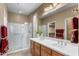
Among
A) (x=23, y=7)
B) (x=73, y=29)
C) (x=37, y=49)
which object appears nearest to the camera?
(x=73, y=29)

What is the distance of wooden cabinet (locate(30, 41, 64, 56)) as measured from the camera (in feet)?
5.46

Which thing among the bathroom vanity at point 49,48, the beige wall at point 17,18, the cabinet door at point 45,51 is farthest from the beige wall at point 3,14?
the cabinet door at point 45,51

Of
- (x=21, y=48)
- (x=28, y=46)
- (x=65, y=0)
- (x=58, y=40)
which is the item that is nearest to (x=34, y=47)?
(x=28, y=46)

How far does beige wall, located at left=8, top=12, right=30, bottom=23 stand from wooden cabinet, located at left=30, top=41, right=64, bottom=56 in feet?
1.35

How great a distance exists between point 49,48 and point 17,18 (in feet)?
2.37

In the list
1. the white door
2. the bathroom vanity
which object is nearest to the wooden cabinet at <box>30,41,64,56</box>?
the bathroom vanity

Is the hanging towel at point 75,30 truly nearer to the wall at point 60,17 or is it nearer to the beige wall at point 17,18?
the wall at point 60,17

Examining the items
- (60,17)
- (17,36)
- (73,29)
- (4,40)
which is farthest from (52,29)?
(4,40)

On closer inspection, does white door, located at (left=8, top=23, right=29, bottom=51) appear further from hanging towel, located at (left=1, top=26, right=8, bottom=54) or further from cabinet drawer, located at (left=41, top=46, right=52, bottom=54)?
cabinet drawer, located at (left=41, top=46, right=52, bottom=54)

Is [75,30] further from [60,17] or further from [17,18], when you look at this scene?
[17,18]

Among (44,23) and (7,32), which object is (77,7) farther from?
(7,32)

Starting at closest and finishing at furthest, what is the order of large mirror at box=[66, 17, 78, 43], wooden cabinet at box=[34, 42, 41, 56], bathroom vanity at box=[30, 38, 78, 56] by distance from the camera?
bathroom vanity at box=[30, 38, 78, 56]
large mirror at box=[66, 17, 78, 43]
wooden cabinet at box=[34, 42, 41, 56]

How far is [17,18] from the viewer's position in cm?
177

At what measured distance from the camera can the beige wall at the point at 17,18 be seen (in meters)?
1.73
